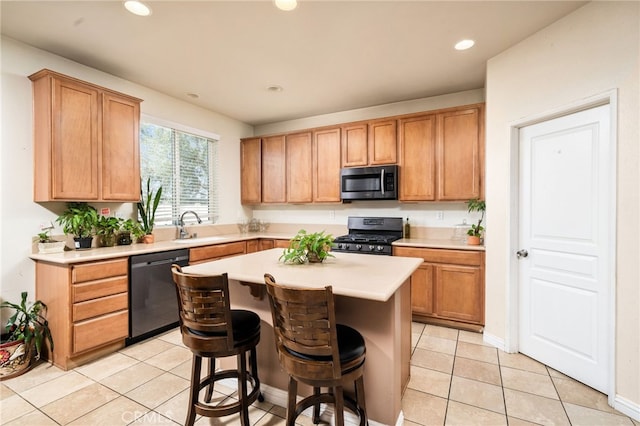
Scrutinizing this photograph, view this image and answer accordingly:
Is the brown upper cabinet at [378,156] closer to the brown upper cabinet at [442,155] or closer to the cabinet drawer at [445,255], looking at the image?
the brown upper cabinet at [442,155]

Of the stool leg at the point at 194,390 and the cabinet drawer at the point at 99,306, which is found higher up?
the cabinet drawer at the point at 99,306

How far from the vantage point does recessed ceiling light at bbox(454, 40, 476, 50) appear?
2.67 meters

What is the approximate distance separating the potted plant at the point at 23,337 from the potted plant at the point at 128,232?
2.90 feet

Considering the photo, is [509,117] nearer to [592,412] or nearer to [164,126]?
[592,412]

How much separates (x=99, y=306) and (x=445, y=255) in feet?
11.4

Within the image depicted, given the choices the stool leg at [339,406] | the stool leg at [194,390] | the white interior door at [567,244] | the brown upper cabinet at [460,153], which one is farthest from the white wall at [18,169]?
the white interior door at [567,244]

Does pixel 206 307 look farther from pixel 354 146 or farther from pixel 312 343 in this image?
pixel 354 146

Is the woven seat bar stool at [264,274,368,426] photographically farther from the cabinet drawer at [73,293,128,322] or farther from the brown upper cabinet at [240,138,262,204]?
the brown upper cabinet at [240,138,262,204]

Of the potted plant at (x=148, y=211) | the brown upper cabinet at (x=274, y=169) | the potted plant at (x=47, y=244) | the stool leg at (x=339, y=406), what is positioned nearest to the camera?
the stool leg at (x=339, y=406)

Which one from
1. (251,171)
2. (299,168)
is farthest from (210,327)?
(251,171)

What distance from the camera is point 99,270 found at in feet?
8.75

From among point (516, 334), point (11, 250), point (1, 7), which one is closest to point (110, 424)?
point (11, 250)

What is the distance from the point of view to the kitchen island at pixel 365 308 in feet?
5.36

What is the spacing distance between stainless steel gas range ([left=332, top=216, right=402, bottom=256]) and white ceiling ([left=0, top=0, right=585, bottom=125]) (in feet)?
5.78
